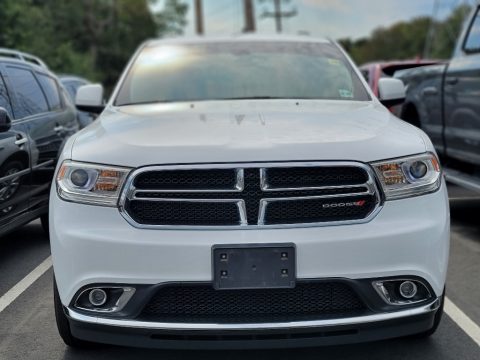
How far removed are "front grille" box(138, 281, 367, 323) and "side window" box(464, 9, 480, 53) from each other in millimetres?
4429

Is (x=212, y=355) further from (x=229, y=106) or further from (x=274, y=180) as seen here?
(x=229, y=106)

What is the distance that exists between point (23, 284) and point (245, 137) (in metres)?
2.62

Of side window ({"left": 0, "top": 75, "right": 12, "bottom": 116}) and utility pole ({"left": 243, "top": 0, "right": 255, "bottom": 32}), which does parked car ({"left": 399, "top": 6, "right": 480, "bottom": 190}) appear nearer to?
side window ({"left": 0, "top": 75, "right": 12, "bottom": 116})

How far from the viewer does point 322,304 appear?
3.11 meters

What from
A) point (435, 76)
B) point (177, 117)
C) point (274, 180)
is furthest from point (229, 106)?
point (435, 76)

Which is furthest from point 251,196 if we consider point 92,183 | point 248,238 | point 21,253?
point 21,253

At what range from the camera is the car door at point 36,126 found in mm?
5734

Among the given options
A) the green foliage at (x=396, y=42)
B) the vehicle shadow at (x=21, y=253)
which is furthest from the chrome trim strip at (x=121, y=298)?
the green foliage at (x=396, y=42)

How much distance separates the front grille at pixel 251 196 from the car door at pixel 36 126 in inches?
111

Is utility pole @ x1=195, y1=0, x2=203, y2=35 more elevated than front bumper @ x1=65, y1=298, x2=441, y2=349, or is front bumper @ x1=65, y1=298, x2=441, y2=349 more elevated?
front bumper @ x1=65, y1=298, x2=441, y2=349

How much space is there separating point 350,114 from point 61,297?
1.86 metres

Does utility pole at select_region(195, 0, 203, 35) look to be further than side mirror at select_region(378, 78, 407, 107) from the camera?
Yes

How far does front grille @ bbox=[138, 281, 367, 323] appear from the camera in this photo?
10.1ft

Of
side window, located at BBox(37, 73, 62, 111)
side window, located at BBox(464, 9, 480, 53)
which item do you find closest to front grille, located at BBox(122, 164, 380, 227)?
side window, located at BBox(37, 73, 62, 111)
